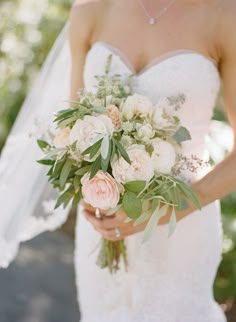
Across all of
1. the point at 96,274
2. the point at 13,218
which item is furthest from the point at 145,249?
the point at 13,218

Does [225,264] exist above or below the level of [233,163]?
below

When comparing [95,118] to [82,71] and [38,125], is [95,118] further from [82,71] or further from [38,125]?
[82,71]

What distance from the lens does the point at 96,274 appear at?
274 centimetres

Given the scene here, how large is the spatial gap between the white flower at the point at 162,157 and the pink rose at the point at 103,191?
14 centimetres

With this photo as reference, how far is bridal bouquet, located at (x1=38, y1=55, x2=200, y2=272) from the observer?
2.03 metres

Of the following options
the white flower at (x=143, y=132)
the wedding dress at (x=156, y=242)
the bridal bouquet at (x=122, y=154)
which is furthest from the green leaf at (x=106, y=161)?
the wedding dress at (x=156, y=242)

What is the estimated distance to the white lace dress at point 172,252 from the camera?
244 centimetres

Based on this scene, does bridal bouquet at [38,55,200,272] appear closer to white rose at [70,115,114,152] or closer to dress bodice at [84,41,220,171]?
white rose at [70,115,114,152]

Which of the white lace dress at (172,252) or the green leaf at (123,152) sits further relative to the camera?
the white lace dress at (172,252)

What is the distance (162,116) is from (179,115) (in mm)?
331

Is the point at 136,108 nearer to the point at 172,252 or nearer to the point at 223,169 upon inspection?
the point at 223,169

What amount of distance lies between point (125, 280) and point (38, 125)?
0.70 metres

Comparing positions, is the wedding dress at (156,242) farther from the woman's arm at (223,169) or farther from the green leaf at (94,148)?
the green leaf at (94,148)

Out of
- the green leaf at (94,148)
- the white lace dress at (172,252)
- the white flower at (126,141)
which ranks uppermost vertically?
the green leaf at (94,148)
